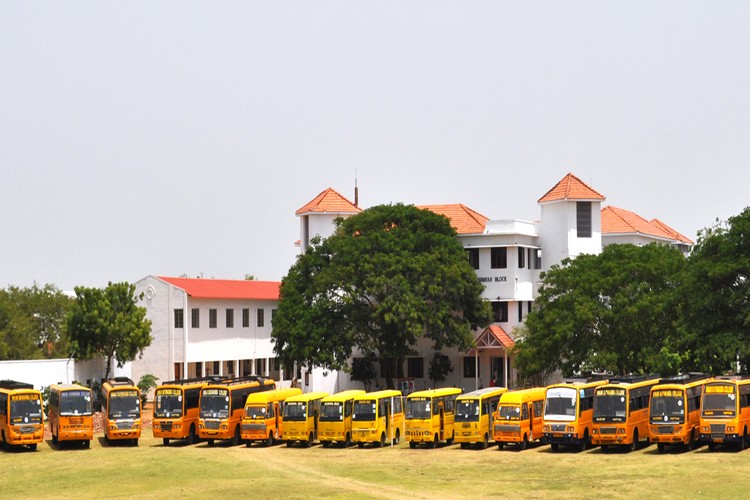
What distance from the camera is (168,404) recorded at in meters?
48.2

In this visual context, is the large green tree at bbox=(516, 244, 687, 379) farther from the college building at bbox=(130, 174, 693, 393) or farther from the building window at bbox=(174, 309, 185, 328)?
the building window at bbox=(174, 309, 185, 328)

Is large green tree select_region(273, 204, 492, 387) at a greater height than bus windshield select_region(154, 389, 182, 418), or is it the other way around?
large green tree select_region(273, 204, 492, 387)

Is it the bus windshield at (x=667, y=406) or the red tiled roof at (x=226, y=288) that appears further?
the red tiled roof at (x=226, y=288)

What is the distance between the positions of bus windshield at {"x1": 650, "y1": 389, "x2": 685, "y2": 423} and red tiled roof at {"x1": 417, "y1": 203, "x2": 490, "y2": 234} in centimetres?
3068

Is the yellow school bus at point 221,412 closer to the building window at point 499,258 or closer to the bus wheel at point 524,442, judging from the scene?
the bus wheel at point 524,442

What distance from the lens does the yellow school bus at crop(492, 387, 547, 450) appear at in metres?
43.3

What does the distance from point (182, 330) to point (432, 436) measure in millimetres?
31580

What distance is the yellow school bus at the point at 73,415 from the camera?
4541 centimetres

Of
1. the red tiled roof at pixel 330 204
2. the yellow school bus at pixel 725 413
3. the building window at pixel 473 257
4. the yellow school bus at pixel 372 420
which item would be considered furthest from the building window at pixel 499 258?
the yellow school bus at pixel 725 413

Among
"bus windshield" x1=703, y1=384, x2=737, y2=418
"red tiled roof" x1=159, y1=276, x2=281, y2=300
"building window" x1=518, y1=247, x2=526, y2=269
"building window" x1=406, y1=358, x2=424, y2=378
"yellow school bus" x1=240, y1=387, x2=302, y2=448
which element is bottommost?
"yellow school bus" x1=240, y1=387, x2=302, y2=448

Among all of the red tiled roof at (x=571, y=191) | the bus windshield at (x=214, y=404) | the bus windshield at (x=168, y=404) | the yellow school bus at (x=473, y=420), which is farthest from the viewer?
the red tiled roof at (x=571, y=191)

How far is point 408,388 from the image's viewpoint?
67750 millimetres

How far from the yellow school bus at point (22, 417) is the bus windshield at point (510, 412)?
17.4m

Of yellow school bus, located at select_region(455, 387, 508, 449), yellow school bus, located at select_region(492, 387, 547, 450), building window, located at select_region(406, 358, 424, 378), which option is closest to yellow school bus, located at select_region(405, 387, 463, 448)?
yellow school bus, located at select_region(455, 387, 508, 449)
